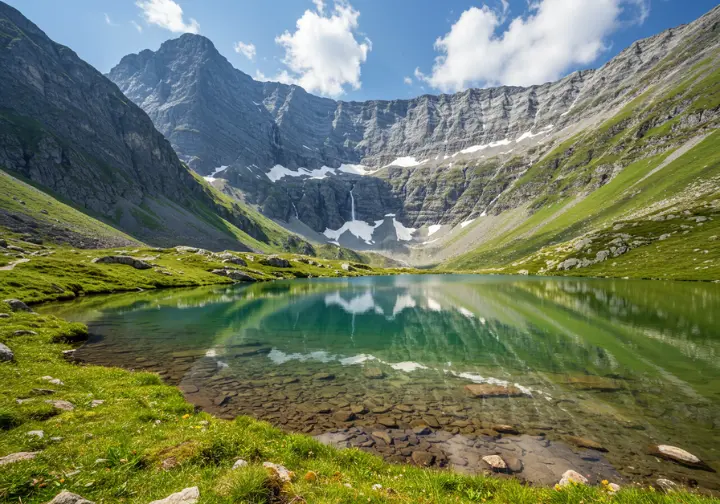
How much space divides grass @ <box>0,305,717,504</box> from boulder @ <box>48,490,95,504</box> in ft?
1.58

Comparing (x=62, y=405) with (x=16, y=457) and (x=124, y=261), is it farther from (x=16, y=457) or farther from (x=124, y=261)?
(x=124, y=261)

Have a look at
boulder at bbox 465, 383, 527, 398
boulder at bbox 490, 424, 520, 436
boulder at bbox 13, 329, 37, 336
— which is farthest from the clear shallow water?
boulder at bbox 13, 329, 37, 336

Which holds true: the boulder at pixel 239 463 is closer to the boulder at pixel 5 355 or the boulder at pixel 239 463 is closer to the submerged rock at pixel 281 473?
the submerged rock at pixel 281 473

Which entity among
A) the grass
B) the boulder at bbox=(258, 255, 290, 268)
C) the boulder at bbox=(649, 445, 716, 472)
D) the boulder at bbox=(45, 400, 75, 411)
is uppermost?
the grass

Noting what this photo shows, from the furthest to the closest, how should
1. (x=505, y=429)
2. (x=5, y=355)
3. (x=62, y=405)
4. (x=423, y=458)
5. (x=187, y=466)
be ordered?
(x=5, y=355) < (x=505, y=429) < (x=62, y=405) < (x=423, y=458) < (x=187, y=466)

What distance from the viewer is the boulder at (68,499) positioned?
242 inches

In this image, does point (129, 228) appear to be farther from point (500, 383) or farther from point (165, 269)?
point (500, 383)

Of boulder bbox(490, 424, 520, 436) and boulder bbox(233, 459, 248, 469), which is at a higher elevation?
boulder bbox(233, 459, 248, 469)

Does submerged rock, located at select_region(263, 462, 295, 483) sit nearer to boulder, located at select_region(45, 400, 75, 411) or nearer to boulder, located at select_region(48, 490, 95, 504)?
boulder, located at select_region(48, 490, 95, 504)

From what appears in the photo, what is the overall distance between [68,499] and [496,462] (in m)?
12.4

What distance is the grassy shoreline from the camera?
719 cm

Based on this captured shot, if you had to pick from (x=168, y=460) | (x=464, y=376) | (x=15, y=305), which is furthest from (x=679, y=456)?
(x=15, y=305)

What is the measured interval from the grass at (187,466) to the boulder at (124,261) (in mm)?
91273

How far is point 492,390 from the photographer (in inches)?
780
